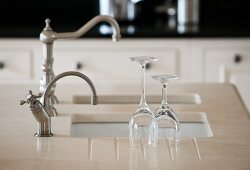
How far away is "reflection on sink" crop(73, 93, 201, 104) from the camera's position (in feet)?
9.32

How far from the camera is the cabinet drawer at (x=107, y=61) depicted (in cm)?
392

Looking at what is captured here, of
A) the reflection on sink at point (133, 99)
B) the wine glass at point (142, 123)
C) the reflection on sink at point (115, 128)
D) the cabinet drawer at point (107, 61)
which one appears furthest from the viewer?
the cabinet drawer at point (107, 61)

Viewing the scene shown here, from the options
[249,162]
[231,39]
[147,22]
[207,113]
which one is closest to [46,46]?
[207,113]

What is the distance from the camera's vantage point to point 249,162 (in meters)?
1.92

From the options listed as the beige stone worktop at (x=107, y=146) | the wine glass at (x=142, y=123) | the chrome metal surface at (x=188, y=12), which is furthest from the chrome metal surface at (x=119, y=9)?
the wine glass at (x=142, y=123)

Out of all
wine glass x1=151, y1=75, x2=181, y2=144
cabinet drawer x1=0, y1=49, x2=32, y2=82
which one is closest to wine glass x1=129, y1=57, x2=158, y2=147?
wine glass x1=151, y1=75, x2=181, y2=144

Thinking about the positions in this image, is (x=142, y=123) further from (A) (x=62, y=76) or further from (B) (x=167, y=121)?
(A) (x=62, y=76)

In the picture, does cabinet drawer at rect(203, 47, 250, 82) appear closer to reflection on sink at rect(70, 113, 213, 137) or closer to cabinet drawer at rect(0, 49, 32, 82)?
cabinet drawer at rect(0, 49, 32, 82)

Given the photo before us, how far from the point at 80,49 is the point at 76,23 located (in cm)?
51

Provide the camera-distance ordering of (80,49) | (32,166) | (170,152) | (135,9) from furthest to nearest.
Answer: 1. (135,9)
2. (80,49)
3. (170,152)
4. (32,166)

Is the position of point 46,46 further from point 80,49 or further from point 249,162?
point 80,49

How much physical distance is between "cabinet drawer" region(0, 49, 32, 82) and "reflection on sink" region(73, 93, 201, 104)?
115 centimetres

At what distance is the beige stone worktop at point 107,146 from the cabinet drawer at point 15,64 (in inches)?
47.7

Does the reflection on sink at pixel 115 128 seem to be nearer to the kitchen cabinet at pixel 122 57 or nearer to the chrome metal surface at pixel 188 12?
the kitchen cabinet at pixel 122 57
